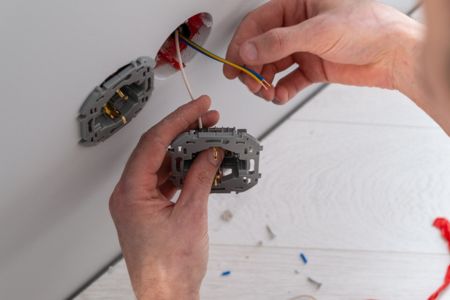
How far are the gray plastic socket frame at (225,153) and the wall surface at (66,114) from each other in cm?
7

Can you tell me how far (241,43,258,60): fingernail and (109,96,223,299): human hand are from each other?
3.6 inches

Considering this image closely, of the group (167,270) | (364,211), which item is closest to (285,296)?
(364,211)

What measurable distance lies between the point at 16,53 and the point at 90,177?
10.0 inches

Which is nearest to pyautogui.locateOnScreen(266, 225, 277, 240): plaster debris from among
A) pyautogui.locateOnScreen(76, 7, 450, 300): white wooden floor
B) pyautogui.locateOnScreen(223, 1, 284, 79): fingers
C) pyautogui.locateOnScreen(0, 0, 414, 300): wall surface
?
pyautogui.locateOnScreen(76, 7, 450, 300): white wooden floor

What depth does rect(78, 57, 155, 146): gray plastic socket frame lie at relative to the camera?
531mm

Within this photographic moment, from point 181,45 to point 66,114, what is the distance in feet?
0.61

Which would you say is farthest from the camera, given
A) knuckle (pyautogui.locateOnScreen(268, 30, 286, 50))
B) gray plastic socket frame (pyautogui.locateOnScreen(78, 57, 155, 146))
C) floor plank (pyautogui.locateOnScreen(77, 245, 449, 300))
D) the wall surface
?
floor plank (pyautogui.locateOnScreen(77, 245, 449, 300))

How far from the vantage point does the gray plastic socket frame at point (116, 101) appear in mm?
531

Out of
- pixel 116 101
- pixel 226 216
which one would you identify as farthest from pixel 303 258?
pixel 116 101

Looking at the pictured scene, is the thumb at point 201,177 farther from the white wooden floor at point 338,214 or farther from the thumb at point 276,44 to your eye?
the white wooden floor at point 338,214

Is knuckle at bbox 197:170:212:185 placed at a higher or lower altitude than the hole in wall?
lower

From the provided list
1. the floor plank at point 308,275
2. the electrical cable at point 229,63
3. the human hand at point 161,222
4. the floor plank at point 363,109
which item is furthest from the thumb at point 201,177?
the floor plank at point 363,109

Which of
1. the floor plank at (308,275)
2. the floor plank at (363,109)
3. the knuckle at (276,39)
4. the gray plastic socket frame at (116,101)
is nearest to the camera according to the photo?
the gray plastic socket frame at (116,101)

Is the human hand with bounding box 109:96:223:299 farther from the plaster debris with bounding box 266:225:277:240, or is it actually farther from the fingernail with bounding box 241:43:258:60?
the plaster debris with bounding box 266:225:277:240
